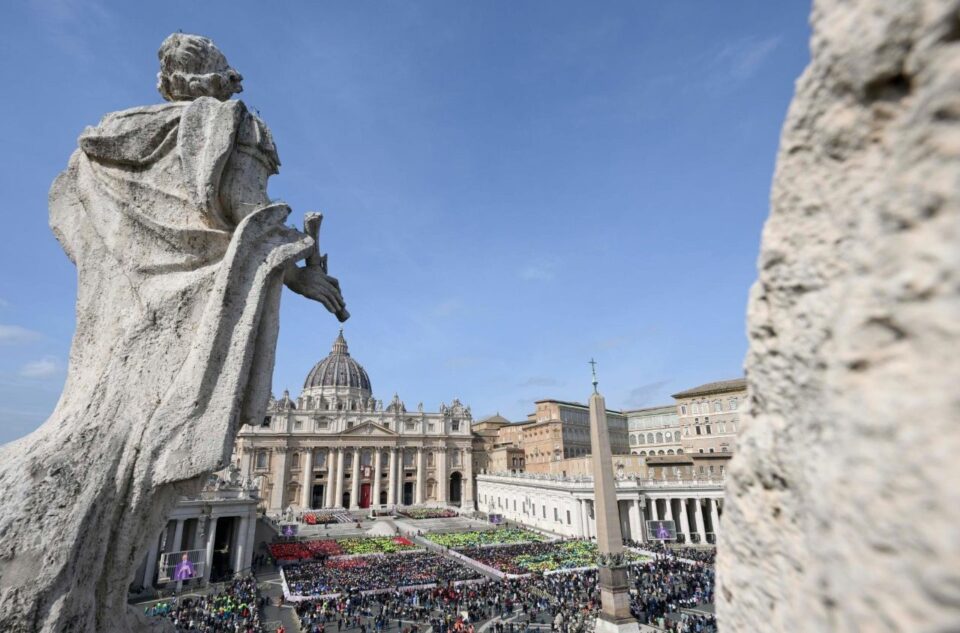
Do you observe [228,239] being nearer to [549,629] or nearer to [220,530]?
[549,629]

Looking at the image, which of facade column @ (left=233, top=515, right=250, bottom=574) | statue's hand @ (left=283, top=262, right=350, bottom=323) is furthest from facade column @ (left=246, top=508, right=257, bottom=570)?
statue's hand @ (left=283, top=262, right=350, bottom=323)

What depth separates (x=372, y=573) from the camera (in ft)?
83.6

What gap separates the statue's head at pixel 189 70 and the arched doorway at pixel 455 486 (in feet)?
226

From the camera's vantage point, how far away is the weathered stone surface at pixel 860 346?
86 centimetres

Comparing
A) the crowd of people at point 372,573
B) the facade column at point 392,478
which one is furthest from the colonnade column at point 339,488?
the crowd of people at point 372,573

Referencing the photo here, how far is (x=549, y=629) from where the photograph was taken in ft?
56.3

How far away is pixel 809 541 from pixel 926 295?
0.67 m

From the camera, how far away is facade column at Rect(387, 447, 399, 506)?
6398 cm

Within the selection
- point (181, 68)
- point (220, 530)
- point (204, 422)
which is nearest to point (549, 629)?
point (204, 422)

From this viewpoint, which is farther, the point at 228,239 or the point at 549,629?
the point at 549,629

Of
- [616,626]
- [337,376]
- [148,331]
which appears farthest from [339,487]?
[148,331]

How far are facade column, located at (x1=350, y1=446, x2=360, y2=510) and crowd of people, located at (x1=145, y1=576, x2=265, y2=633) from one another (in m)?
40.2

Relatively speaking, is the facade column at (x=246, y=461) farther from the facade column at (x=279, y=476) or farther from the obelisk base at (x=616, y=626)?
the obelisk base at (x=616, y=626)

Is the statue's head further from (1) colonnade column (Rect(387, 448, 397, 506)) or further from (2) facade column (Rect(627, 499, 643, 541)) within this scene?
(1) colonnade column (Rect(387, 448, 397, 506))
